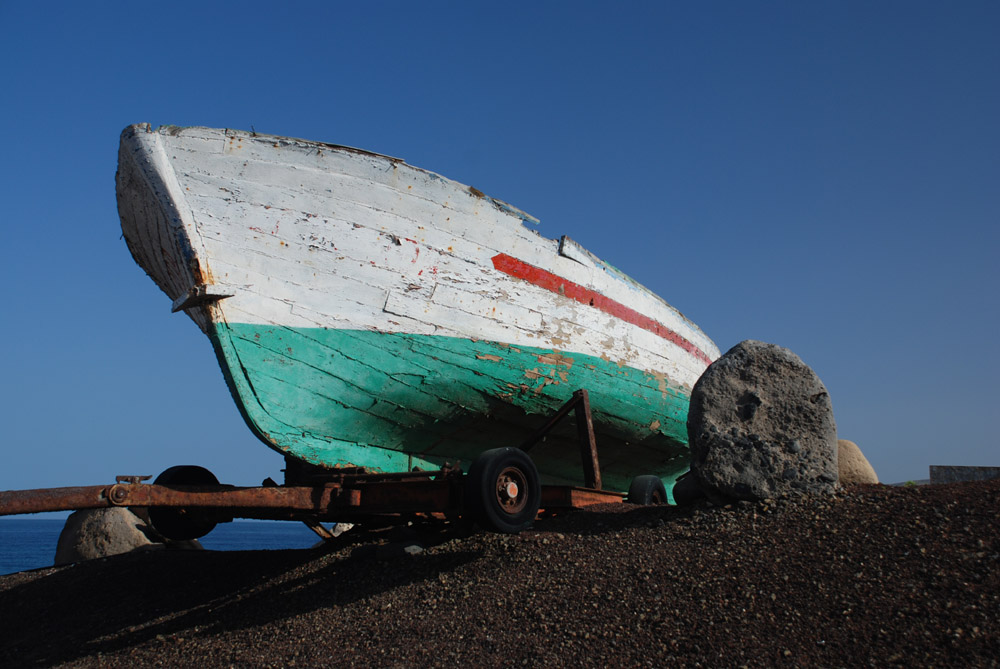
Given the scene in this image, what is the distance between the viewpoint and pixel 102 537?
8.63 m

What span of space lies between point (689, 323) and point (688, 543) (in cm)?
519

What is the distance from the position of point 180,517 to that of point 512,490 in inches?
117

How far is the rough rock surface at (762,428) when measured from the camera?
16.4 ft

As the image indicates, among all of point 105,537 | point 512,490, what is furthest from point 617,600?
point 105,537

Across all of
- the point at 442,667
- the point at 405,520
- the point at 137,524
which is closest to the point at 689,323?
the point at 405,520

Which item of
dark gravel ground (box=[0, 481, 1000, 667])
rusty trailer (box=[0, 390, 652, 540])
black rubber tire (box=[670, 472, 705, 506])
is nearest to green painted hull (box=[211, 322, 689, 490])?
rusty trailer (box=[0, 390, 652, 540])

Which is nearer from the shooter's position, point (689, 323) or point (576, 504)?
point (576, 504)

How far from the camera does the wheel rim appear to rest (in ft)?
15.6

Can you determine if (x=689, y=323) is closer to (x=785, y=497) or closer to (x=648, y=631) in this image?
(x=785, y=497)

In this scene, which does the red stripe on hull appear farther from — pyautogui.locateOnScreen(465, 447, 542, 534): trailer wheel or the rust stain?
pyautogui.locateOnScreen(465, 447, 542, 534): trailer wheel

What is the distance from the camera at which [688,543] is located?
4598 millimetres

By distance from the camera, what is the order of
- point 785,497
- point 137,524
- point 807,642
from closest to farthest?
point 807,642 < point 785,497 < point 137,524

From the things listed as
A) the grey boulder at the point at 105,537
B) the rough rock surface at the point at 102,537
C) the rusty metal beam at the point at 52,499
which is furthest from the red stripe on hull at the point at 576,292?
the rough rock surface at the point at 102,537

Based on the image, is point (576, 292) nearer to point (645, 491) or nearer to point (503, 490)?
point (645, 491)
